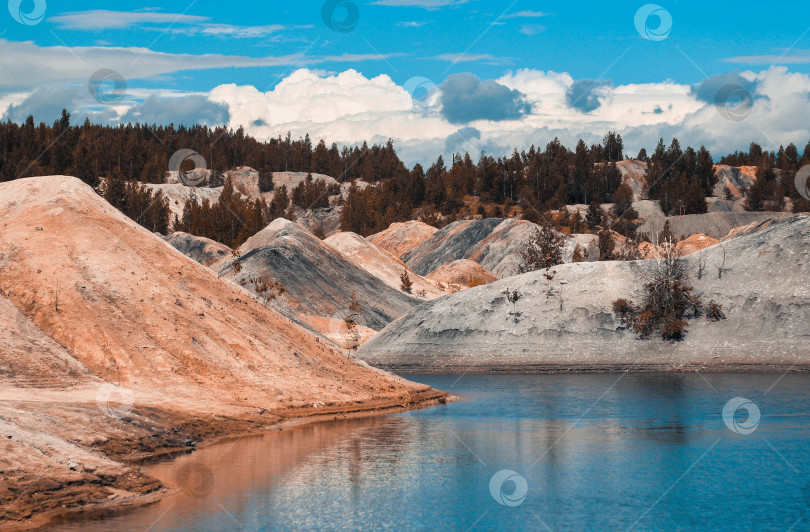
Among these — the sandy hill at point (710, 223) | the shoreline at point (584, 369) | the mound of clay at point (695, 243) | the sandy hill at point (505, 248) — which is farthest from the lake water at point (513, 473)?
the sandy hill at point (710, 223)

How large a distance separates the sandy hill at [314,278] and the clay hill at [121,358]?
37132 mm

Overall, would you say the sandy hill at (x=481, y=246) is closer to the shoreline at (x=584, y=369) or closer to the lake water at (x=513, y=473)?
the shoreline at (x=584, y=369)

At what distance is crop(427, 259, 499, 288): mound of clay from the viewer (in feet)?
398

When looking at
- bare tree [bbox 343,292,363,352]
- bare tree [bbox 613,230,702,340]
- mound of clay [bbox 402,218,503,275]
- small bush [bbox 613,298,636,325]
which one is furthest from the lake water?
mound of clay [bbox 402,218,503,275]

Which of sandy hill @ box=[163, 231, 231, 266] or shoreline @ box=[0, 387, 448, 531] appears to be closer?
shoreline @ box=[0, 387, 448, 531]

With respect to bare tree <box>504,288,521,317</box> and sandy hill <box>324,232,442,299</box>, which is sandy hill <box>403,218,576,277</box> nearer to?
sandy hill <box>324,232,442,299</box>

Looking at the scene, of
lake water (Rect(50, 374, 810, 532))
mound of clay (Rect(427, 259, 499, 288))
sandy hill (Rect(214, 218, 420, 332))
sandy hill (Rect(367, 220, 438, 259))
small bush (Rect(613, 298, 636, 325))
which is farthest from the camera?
sandy hill (Rect(367, 220, 438, 259))

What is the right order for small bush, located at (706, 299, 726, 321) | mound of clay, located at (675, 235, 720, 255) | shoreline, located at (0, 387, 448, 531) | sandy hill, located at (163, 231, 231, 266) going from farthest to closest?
1. mound of clay, located at (675, 235, 720, 255)
2. sandy hill, located at (163, 231, 231, 266)
3. small bush, located at (706, 299, 726, 321)
4. shoreline, located at (0, 387, 448, 531)

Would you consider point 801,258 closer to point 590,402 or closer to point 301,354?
point 590,402

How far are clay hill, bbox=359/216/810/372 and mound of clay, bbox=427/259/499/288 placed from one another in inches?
1703

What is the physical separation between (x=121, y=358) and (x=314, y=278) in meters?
56.3

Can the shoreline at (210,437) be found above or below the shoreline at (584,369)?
above

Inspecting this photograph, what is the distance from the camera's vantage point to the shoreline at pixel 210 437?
73.9 feet

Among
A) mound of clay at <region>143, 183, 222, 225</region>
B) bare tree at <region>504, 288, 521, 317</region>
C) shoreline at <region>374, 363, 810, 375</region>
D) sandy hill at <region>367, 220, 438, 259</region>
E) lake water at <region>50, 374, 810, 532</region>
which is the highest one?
mound of clay at <region>143, 183, 222, 225</region>
